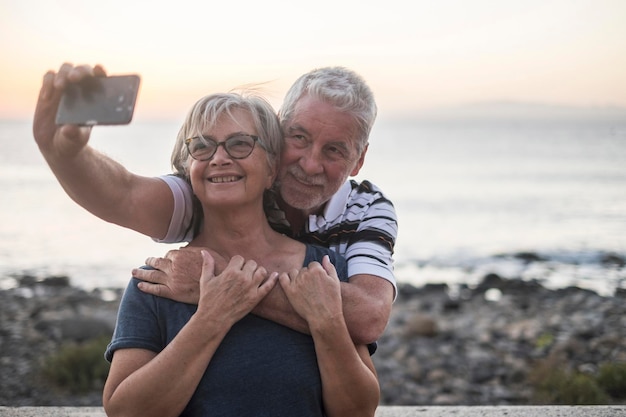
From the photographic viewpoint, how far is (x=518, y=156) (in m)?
79.2

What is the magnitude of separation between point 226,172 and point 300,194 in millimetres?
585

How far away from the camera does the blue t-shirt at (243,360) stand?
9.19 feet

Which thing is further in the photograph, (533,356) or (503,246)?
(503,246)

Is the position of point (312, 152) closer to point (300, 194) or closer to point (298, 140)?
point (298, 140)

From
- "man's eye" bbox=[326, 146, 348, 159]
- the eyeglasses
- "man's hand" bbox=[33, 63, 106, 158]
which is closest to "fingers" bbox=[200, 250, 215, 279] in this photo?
the eyeglasses

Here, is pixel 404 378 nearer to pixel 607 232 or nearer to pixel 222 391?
pixel 222 391

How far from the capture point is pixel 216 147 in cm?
299

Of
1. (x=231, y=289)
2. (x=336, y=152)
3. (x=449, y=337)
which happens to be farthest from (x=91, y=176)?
(x=449, y=337)

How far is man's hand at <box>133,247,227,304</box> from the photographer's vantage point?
288 cm

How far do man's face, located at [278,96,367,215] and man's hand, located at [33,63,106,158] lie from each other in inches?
42.4

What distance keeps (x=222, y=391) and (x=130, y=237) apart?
74.8 feet

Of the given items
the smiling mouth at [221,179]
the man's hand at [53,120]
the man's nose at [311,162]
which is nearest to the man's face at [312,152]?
the man's nose at [311,162]

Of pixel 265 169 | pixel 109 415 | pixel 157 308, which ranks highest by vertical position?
pixel 265 169

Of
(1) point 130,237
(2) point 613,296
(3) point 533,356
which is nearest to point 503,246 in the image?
(2) point 613,296
